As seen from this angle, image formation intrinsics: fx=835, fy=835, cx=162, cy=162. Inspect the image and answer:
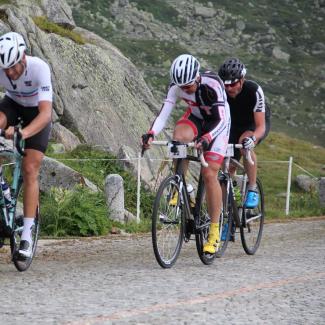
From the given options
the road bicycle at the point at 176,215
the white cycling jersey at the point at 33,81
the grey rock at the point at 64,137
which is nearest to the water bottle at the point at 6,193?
the white cycling jersey at the point at 33,81

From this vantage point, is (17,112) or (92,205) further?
(92,205)

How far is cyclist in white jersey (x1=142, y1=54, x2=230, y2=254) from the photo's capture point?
8375mm

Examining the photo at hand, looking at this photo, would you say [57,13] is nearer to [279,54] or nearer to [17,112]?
[17,112]

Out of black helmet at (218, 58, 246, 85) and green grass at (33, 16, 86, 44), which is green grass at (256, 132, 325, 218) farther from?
black helmet at (218, 58, 246, 85)

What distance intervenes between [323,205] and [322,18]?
124m

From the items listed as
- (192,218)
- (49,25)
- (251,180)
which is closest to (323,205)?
(49,25)

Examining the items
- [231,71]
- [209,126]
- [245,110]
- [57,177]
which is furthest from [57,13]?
[209,126]

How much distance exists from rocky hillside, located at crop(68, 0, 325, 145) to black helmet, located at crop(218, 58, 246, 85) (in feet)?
267

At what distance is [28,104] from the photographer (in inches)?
301

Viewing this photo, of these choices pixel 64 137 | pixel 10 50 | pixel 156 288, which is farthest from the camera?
pixel 64 137

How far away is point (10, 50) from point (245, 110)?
3649 mm

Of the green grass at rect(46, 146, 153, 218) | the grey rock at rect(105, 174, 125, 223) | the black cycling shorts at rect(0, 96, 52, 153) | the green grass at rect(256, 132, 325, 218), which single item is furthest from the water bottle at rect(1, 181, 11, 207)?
the green grass at rect(256, 132, 325, 218)

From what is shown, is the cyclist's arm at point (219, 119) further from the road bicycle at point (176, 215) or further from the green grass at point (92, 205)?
the green grass at point (92, 205)

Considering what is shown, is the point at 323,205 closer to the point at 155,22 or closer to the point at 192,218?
the point at 192,218
